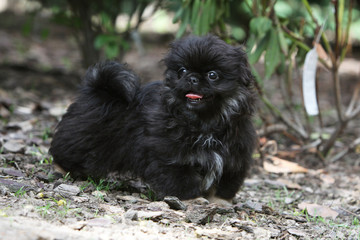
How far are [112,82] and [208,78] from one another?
3.09 ft

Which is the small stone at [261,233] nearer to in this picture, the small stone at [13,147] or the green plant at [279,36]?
the green plant at [279,36]

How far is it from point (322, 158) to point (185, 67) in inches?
107

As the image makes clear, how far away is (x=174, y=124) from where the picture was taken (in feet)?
13.0

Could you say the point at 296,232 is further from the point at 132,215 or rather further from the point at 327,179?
the point at 327,179

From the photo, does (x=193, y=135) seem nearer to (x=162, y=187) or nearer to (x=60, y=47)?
(x=162, y=187)

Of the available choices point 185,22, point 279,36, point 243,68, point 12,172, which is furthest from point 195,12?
point 12,172

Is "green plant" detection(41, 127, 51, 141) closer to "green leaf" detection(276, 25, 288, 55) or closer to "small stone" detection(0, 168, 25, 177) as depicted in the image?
"small stone" detection(0, 168, 25, 177)

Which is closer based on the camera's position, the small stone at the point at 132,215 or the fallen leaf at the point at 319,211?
the small stone at the point at 132,215

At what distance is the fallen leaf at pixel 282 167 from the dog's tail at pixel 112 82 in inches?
72.8

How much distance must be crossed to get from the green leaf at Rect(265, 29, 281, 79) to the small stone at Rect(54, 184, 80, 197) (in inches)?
84.4

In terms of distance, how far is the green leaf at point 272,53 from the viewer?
16.4 feet

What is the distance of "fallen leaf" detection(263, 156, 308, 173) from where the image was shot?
18.1ft

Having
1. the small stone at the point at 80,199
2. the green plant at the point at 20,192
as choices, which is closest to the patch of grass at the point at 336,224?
the small stone at the point at 80,199

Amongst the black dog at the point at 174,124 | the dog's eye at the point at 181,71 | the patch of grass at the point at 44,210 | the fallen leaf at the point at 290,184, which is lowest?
the fallen leaf at the point at 290,184
